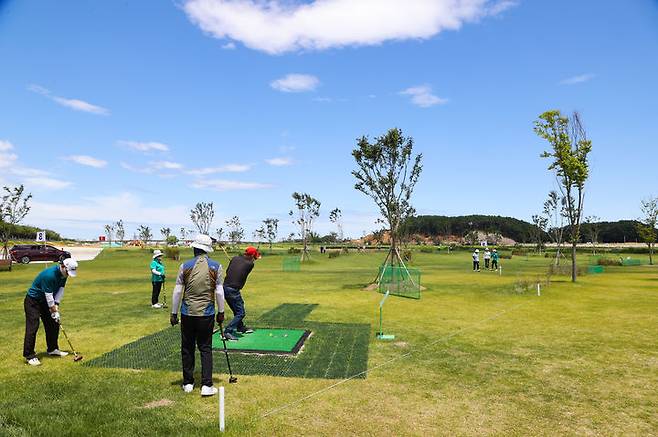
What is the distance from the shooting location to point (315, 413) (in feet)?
20.7

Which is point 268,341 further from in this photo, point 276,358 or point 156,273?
point 156,273

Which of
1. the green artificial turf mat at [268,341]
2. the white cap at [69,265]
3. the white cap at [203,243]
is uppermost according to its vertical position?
the white cap at [203,243]

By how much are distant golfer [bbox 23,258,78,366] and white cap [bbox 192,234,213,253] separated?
2.84 meters

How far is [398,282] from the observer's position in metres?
20.4

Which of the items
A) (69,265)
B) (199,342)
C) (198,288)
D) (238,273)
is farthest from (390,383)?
(69,265)

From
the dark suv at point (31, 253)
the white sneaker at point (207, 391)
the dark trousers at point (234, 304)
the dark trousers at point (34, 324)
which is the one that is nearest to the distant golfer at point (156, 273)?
the dark trousers at point (234, 304)

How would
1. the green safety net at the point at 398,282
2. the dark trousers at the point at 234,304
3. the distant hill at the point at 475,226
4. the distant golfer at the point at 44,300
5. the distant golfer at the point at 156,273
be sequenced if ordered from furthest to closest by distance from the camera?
the distant hill at the point at 475,226, the green safety net at the point at 398,282, the distant golfer at the point at 156,273, the dark trousers at the point at 234,304, the distant golfer at the point at 44,300

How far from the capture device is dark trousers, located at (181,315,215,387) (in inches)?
273

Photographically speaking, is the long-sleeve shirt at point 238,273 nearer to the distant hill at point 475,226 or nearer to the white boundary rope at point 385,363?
the white boundary rope at point 385,363

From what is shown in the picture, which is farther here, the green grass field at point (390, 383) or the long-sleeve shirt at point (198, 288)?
the long-sleeve shirt at point (198, 288)

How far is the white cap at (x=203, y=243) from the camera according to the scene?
7320 mm

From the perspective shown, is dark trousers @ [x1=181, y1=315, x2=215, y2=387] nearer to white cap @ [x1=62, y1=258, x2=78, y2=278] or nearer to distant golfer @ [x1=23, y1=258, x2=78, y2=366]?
distant golfer @ [x1=23, y1=258, x2=78, y2=366]

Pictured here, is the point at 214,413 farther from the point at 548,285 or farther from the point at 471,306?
the point at 548,285

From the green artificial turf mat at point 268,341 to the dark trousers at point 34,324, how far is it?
3177 mm
